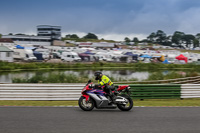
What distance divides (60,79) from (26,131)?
17850 mm

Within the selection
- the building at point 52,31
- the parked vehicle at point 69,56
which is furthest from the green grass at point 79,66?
the building at point 52,31

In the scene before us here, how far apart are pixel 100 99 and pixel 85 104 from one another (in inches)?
23.5

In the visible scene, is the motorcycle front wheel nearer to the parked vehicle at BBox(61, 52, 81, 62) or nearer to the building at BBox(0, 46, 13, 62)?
the building at BBox(0, 46, 13, 62)

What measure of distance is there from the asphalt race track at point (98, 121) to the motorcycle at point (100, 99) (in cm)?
24

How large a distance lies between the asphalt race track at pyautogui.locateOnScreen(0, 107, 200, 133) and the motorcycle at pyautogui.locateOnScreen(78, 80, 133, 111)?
0.77 feet

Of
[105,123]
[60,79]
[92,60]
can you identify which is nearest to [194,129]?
[105,123]

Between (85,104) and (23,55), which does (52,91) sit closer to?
(85,104)

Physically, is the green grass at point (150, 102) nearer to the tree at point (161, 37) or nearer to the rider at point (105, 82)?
the rider at point (105, 82)

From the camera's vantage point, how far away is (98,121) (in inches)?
344

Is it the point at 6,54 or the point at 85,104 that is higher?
the point at 6,54

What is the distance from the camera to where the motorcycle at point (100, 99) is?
10578mm

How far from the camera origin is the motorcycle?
10578 mm

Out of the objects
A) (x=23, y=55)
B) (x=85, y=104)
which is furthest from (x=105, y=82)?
(x=23, y=55)

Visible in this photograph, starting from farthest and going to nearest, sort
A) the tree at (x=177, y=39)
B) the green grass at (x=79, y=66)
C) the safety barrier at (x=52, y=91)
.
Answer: the tree at (x=177, y=39) < the green grass at (x=79, y=66) < the safety barrier at (x=52, y=91)
